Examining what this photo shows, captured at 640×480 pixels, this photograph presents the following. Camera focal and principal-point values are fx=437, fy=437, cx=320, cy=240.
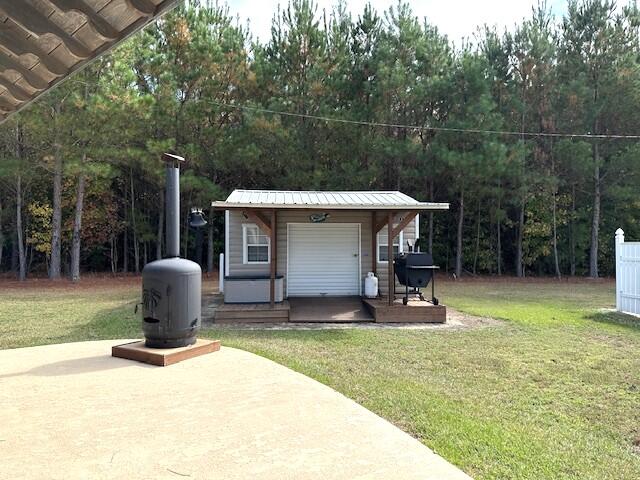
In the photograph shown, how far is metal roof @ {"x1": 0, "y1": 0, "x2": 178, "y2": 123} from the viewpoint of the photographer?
4.35 feet

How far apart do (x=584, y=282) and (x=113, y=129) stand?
17.2m

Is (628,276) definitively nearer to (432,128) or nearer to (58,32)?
(432,128)

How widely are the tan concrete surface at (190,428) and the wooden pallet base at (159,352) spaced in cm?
12

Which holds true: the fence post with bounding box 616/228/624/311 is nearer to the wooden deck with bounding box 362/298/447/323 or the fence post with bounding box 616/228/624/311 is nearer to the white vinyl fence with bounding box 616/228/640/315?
the white vinyl fence with bounding box 616/228/640/315

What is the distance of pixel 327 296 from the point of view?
10.1 metres

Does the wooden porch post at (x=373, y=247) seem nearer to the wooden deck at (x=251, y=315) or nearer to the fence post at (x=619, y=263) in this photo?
the wooden deck at (x=251, y=315)

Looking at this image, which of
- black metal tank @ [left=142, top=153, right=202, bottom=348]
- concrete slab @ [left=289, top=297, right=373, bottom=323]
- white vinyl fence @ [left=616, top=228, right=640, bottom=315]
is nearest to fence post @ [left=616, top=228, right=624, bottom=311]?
white vinyl fence @ [left=616, top=228, right=640, bottom=315]

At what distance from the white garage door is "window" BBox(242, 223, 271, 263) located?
530 millimetres

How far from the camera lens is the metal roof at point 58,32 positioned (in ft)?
4.35

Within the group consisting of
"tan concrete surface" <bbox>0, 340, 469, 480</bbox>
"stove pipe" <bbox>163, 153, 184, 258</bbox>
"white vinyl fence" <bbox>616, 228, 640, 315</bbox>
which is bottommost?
"tan concrete surface" <bbox>0, 340, 469, 480</bbox>

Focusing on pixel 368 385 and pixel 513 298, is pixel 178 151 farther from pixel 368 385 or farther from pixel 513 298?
pixel 368 385

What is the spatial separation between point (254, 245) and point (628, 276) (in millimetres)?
7611

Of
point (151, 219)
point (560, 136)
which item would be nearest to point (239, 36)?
point (151, 219)

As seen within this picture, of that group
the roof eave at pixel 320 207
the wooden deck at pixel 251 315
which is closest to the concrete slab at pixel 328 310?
the wooden deck at pixel 251 315
